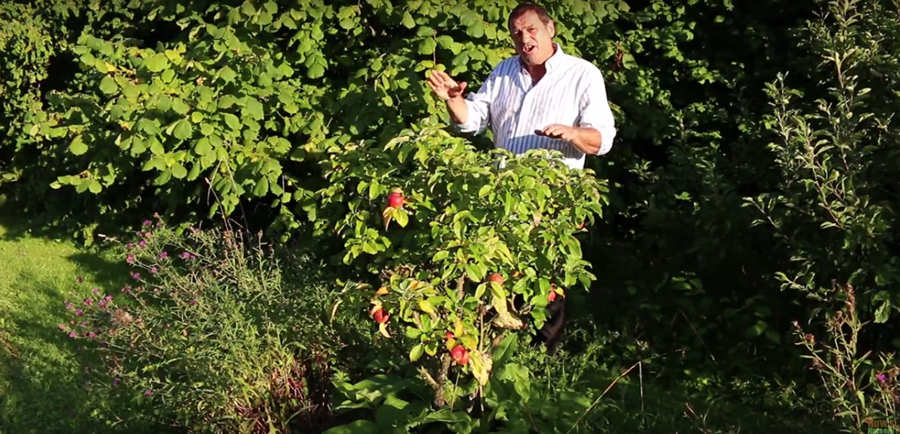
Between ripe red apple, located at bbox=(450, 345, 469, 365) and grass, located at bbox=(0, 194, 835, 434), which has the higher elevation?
ripe red apple, located at bbox=(450, 345, 469, 365)

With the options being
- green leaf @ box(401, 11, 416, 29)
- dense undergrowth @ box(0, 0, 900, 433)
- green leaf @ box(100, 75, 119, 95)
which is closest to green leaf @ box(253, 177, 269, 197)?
dense undergrowth @ box(0, 0, 900, 433)

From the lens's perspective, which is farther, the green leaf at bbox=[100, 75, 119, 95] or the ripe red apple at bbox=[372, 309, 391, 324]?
the green leaf at bbox=[100, 75, 119, 95]

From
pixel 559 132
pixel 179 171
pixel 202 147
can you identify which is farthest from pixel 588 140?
pixel 179 171

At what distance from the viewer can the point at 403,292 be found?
2.94 metres

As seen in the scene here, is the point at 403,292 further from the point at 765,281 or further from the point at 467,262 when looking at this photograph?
the point at 765,281

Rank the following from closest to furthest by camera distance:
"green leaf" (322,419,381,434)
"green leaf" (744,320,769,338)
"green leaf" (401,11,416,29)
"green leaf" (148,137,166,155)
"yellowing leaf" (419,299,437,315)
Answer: "yellowing leaf" (419,299,437,315)
"green leaf" (322,419,381,434)
"green leaf" (744,320,769,338)
"green leaf" (401,11,416,29)
"green leaf" (148,137,166,155)

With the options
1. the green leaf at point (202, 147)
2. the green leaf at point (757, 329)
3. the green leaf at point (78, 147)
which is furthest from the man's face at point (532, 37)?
the green leaf at point (78, 147)

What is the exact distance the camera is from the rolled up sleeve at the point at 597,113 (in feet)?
12.0

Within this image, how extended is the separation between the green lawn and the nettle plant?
4.99ft

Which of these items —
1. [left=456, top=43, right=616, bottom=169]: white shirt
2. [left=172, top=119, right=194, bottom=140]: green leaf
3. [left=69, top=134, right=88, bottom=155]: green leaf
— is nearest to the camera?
[left=456, top=43, right=616, bottom=169]: white shirt

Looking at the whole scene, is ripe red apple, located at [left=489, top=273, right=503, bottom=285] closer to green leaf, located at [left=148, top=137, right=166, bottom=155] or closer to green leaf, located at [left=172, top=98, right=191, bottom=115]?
green leaf, located at [left=172, top=98, right=191, bottom=115]

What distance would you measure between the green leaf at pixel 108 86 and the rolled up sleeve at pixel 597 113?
258 centimetres

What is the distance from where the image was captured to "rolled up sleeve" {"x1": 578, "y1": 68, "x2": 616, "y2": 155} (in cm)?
366

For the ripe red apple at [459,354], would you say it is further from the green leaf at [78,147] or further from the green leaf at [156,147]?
the green leaf at [78,147]
